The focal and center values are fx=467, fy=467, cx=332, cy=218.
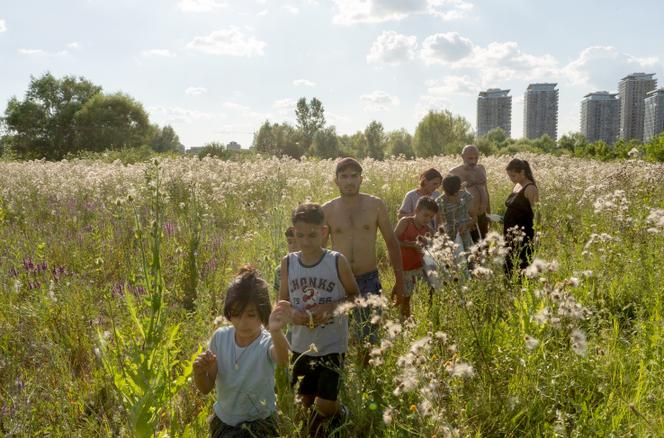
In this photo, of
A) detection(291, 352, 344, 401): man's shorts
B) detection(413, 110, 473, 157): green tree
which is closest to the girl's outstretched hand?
detection(291, 352, 344, 401): man's shorts

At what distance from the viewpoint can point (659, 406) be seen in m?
2.53

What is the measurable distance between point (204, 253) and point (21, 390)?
342 cm

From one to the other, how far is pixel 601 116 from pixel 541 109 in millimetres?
14082

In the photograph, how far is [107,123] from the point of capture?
4325 centimetres

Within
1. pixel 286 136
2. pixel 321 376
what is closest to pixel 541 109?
pixel 286 136

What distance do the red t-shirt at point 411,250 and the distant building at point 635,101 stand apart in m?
99.3

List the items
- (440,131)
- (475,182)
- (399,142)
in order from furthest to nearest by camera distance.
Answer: (399,142) < (440,131) < (475,182)

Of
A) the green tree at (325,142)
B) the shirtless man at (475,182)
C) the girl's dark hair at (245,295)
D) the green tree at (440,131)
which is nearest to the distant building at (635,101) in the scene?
the green tree at (440,131)

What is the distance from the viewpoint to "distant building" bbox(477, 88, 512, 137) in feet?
375

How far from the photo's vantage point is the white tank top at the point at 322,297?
2.99 meters

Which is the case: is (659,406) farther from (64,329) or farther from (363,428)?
(64,329)

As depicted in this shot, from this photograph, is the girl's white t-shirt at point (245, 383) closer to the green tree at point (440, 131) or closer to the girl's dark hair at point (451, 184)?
the girl's dark hair at point (451, 184)

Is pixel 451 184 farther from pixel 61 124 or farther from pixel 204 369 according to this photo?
pixel 61 124

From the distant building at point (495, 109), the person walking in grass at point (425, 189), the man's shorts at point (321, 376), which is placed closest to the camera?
the man's shorts at point (321, 376)
